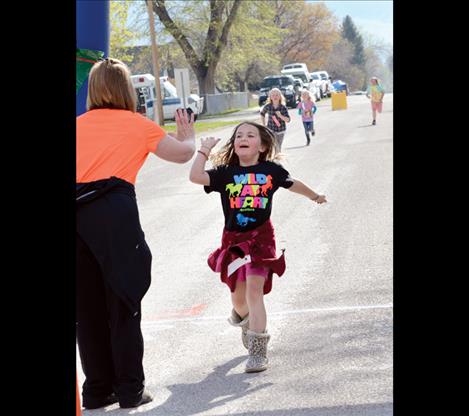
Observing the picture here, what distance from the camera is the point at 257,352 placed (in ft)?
19.2

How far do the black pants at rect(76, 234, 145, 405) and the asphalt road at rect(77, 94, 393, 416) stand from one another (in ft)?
0.45

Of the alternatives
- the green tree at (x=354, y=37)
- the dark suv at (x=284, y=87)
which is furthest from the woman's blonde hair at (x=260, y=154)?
the green tree at (x=354, y=37)

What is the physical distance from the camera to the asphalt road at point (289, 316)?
206 inches

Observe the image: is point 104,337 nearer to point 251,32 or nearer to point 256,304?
point 256,304

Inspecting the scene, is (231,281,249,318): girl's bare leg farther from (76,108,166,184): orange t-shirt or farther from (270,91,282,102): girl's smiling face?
(270,91,282,102): girl's smiling face

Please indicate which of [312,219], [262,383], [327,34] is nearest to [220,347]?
[262,383]

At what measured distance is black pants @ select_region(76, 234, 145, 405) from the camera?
491cm

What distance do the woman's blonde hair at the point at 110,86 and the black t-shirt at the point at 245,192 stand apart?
1.14 metres

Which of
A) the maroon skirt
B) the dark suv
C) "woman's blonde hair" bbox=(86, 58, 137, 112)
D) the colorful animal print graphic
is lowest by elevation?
the maroon skirt

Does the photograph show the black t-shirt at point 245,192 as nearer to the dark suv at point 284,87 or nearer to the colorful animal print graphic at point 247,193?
the colorful animal print graphic at point 247,193

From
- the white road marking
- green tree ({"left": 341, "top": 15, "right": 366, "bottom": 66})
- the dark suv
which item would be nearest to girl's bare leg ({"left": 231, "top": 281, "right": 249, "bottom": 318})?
the white road marking

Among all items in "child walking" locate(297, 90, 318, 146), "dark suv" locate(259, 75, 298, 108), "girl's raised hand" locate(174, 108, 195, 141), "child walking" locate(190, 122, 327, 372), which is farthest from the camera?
"dark suv" locate(259, 75, 298, 108)

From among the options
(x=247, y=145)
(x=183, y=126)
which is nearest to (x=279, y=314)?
(x=247, y=145)
